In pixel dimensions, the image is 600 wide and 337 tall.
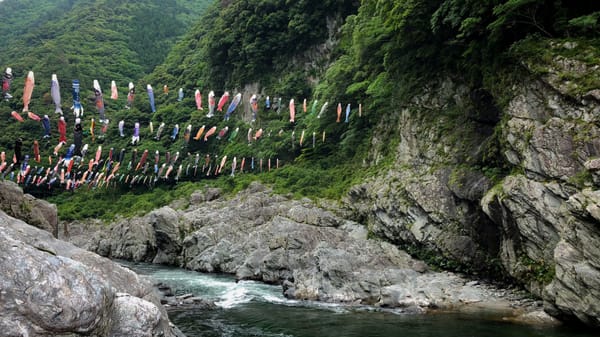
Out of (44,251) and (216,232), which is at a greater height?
(44,251)

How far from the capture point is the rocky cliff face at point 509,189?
41.9 ft

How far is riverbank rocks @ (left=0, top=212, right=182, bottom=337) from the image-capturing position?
6.46m

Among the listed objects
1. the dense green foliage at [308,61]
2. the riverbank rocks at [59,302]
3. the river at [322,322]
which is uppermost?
the dense green foliage at [308,61]

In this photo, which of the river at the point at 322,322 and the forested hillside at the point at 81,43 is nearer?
the river at the point at 322,322

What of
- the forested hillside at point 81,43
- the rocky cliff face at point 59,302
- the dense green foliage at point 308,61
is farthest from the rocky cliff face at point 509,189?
the forested hillside at point 81,43

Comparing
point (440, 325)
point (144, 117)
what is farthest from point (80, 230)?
point (440, 325)

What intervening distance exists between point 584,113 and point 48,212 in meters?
19.7

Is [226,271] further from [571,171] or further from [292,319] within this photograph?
[571,171]

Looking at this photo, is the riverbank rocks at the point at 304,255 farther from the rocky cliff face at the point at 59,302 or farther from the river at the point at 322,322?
the rocky cliff face at the point at 59,302

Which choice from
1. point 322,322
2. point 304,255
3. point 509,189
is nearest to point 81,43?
point 304,255

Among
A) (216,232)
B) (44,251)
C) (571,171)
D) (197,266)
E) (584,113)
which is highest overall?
(584,113)

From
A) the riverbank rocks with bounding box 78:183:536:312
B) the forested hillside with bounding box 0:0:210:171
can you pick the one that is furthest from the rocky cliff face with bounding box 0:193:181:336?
the forested hillside with bounding box 0:0:210:171

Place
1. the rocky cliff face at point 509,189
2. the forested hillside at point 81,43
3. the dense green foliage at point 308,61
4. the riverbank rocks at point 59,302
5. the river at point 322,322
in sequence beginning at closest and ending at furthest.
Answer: the riverbank rocks at point 59,302, the rocky cliff face at point 509,189, the river at point 322,322, the dense green foliage at point 308,61, the forested hillside at point 81,43

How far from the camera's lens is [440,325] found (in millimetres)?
14062
